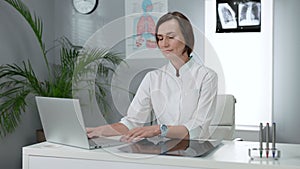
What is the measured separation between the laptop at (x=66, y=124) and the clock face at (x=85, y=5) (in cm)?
253

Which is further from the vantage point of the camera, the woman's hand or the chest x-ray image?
the chest x-ray image

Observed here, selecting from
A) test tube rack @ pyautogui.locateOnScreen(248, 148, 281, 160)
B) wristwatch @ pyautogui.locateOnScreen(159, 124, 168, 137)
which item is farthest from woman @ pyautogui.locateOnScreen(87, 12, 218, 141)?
test tube rack @ pyautogui.locateOnScreen(248, 148, 281, 160)

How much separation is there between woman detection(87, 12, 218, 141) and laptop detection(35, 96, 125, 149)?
0.12ft

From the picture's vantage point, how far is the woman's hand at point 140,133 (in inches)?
67.7

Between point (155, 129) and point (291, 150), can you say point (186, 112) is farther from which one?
point (291, 150)

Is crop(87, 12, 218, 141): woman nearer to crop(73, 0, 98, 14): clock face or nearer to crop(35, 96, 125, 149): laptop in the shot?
crop(35, 96, 125, 149): laptop

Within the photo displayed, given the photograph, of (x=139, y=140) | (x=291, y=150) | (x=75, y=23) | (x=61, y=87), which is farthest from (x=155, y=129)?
(x=75, y=23)

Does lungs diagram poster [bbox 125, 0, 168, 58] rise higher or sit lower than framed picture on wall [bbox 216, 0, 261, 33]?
lower

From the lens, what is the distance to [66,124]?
170 cm

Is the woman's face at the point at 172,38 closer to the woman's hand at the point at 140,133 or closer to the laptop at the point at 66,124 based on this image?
the woman's hand at the point at 140,133

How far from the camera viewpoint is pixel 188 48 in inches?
67.6

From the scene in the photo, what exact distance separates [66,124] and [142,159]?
12.6 inches

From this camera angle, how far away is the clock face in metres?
4.20

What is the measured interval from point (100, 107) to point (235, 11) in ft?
6.49
